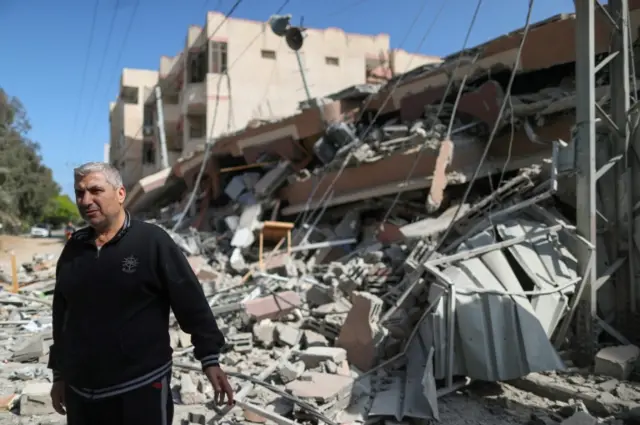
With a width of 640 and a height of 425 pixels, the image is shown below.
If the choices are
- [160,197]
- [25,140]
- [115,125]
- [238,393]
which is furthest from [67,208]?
[238,393]

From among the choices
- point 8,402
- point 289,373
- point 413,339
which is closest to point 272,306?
point 289,373

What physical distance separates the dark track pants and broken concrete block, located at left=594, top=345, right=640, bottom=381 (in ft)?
13.0

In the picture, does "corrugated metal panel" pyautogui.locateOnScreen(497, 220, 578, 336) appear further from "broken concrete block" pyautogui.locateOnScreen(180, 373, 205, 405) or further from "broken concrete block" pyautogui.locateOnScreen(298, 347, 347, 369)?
"broken concrete block" pyautogui.locateOnScreen(180, 373, 205, 405)

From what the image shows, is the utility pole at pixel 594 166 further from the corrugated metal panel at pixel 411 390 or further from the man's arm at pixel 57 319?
the man's arm at pixel 57 319

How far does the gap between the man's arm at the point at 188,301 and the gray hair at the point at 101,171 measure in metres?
0.29

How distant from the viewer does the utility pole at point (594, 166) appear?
464cm

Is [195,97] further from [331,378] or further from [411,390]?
[411,390]

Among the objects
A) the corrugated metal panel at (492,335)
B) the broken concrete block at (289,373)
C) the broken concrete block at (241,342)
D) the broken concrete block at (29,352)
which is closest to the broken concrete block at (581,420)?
the corrugated metal panel at (492,335)

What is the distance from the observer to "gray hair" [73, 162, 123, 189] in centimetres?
195

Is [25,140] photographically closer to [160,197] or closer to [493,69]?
[160,197]

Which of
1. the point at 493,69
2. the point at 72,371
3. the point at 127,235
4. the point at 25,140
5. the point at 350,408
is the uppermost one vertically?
the point at 25,140

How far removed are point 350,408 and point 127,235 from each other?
2588 millimetres

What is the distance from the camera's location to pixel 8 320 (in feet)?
22.9

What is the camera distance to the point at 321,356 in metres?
4.50
